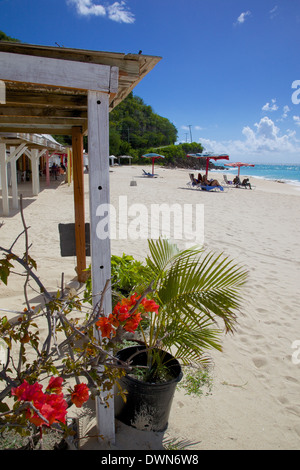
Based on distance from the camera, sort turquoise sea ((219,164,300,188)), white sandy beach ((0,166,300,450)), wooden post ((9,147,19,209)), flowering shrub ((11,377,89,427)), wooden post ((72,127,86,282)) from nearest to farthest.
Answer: flowering shrub ((11,377,89,427)), white sandy beach ((0,166,300,450)), wooden post ((72,127,86,282)), wooden post ((9,147,19,209)), turquoise sea ((219,164,300,188))

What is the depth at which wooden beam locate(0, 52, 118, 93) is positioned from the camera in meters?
1.64

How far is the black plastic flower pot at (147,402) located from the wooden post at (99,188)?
17 cm

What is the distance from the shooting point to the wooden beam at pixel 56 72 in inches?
64.6

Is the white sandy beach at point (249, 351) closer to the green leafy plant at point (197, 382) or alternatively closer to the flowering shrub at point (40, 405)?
the green leafy plant at point (197, 382)

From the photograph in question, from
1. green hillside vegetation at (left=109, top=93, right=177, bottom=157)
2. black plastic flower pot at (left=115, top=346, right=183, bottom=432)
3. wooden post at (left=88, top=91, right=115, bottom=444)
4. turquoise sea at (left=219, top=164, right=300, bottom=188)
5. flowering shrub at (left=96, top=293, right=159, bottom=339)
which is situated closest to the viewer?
flowering shrub at (left=96, top=293, right=159, bottom=339)

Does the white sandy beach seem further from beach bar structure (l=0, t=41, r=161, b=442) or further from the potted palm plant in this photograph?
beach bar structure (l=0, t=41, r=161, b=442)

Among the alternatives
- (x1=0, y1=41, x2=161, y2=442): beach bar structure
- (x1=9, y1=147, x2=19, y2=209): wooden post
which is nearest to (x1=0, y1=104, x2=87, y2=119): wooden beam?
(x1=0, y1=41, x2=161, y2=442): beach bar structure

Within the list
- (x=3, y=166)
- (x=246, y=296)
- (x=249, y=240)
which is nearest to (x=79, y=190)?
(x=246, y=296)

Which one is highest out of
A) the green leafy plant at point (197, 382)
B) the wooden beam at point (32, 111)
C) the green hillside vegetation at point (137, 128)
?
the green hillside vegetation at point (137, 128)

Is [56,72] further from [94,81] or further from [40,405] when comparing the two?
[40,405]

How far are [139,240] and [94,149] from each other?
4.96 m

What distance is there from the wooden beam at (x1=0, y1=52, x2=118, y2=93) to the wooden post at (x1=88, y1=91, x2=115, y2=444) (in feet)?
0.21

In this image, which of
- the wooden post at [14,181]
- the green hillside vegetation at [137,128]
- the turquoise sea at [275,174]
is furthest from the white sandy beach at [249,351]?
the green hillside vegetation at [137,128]

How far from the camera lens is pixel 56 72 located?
5.61 ft
